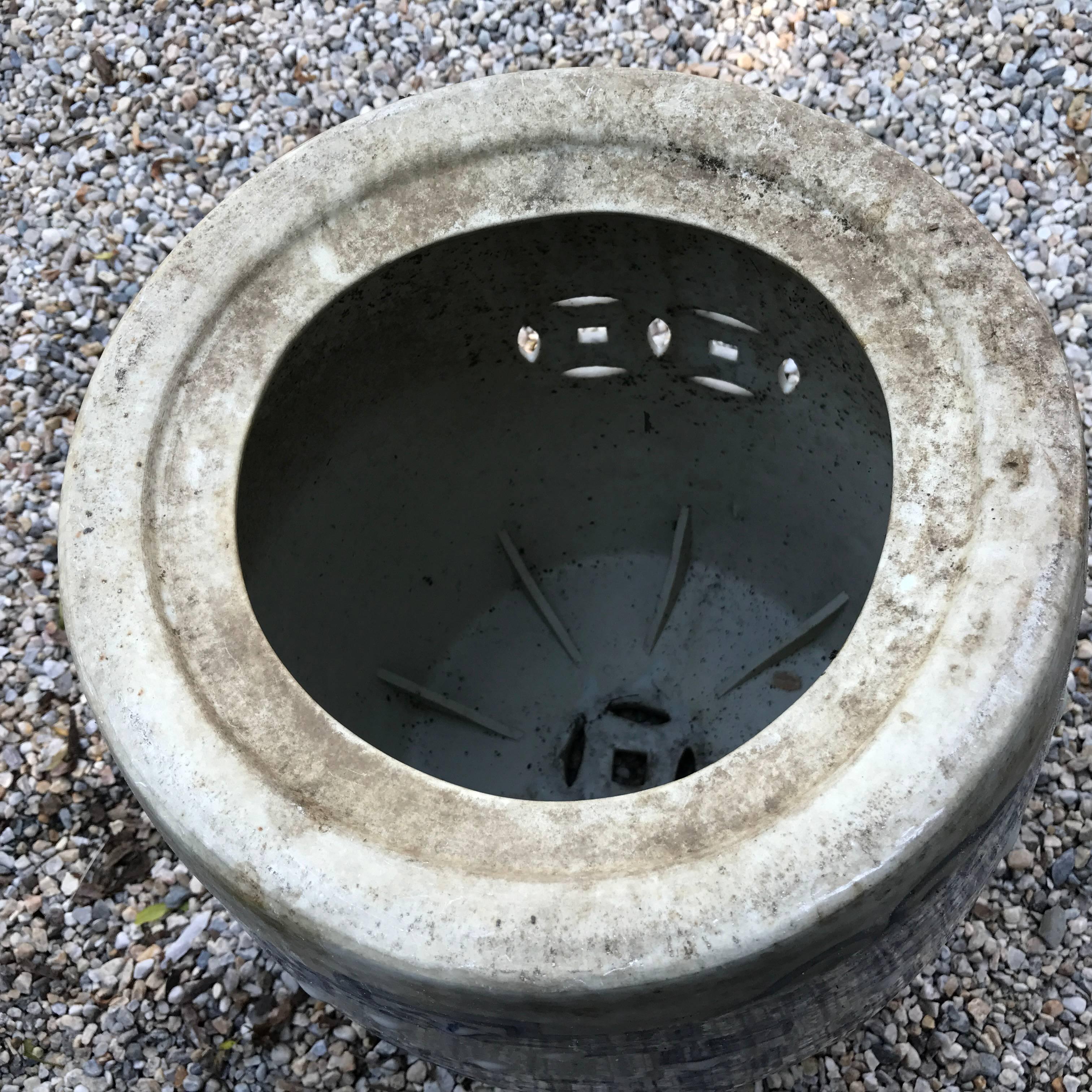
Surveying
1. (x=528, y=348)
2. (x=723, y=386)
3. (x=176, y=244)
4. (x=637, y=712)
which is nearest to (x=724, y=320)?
(x=723, y=386)

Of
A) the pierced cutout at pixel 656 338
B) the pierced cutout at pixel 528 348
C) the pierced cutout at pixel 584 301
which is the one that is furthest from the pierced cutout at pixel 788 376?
the pierced cutout at pixel 528 348

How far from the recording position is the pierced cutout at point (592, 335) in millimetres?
2582

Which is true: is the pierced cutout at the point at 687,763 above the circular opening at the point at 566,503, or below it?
below

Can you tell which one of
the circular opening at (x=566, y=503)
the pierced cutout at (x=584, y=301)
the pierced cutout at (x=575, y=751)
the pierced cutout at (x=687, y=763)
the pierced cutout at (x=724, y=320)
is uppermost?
the pierced cutout at (x=724, y=320)

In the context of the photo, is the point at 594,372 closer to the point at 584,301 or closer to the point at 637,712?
the point at 584,301

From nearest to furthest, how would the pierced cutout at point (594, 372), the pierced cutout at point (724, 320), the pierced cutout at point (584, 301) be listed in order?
the pierced cutout at point (724, 320) → the pierced cutout at point (584, 301) → the pierced cutout at point (594, 372)

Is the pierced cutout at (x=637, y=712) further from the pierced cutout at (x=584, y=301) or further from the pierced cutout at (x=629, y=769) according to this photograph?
the pierced cutout at (x=584, y=301)

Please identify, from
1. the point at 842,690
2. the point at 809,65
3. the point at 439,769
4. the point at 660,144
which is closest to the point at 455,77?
the point at 809,65

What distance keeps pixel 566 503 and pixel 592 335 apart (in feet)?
1.47

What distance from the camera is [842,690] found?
1.66 meters

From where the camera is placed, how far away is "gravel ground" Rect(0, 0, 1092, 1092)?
2.73 meters

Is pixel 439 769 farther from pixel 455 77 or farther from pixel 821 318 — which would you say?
pixel 455 77

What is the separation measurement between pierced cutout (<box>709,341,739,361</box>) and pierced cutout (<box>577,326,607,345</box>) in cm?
22

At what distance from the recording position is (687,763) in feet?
9.23
